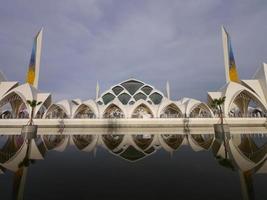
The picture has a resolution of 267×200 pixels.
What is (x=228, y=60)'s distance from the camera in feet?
144

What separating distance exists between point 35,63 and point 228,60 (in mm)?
43260

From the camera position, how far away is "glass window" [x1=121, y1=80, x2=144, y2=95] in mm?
62403

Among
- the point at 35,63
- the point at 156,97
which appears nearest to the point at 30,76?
the point at 35,63

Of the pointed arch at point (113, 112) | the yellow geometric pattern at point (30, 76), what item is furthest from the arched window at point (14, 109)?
the pointed arch at point (113, 112)

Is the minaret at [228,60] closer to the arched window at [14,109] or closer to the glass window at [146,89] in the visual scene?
the glass window at [146,89]

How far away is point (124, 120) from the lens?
31.1 m

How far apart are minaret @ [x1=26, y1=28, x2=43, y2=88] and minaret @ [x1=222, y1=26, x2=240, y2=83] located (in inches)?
1655

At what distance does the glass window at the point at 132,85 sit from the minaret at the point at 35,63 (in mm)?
25897

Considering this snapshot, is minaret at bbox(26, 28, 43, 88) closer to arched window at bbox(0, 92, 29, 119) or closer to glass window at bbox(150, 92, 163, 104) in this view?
arched window at bbox(0, 92, 29, 119)

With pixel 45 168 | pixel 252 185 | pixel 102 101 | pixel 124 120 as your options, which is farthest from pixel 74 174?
pixel 102 101

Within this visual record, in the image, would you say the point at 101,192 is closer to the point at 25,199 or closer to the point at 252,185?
the point at 25,199

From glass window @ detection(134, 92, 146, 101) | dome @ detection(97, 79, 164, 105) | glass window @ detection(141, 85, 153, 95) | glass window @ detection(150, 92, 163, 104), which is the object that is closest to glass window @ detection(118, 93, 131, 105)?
dome @ detection(97, 79, 164, 105)

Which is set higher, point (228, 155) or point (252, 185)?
point (228, 155)

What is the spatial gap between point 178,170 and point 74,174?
15.0 ft
